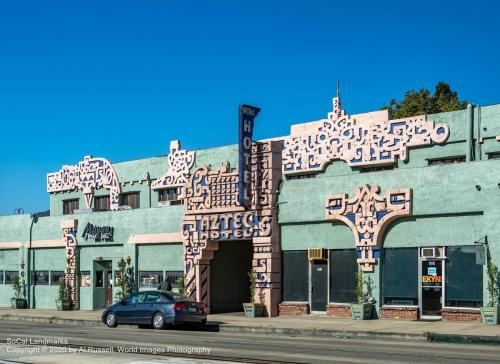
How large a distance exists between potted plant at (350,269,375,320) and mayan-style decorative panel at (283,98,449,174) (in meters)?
5.72

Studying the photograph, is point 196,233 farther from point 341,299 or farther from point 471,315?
point 471,315

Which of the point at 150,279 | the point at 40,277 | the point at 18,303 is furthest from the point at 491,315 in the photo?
the point at 18,303

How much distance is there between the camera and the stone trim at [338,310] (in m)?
28.1

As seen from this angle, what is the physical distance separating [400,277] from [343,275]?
7.96 ft

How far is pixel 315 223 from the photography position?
2950 cm

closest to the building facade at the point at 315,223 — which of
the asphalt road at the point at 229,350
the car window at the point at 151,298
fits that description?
the car window at the point at 151,298

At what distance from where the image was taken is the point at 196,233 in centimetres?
3309

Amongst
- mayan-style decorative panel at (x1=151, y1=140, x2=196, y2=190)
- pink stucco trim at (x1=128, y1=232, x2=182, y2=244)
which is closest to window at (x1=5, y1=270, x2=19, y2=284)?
pink stucco trim at (x1=128, y1=232, x2=182, y2=244)

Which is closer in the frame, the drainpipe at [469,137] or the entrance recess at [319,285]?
the drainpipe at [469,137]

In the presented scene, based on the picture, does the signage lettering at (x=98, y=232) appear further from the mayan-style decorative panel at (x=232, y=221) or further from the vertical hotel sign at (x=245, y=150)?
the vertical hotel sign at (x=245, y=150)

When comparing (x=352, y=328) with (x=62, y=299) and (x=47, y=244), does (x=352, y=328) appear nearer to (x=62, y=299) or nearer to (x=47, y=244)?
(x=62, y=299)

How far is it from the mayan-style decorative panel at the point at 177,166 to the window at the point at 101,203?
4553 millimetres

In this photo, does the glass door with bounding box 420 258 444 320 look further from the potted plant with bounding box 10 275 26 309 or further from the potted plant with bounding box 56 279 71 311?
the potted plant with bounding box 10 275 26 309

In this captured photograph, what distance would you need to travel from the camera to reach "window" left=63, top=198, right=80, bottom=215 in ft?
145
